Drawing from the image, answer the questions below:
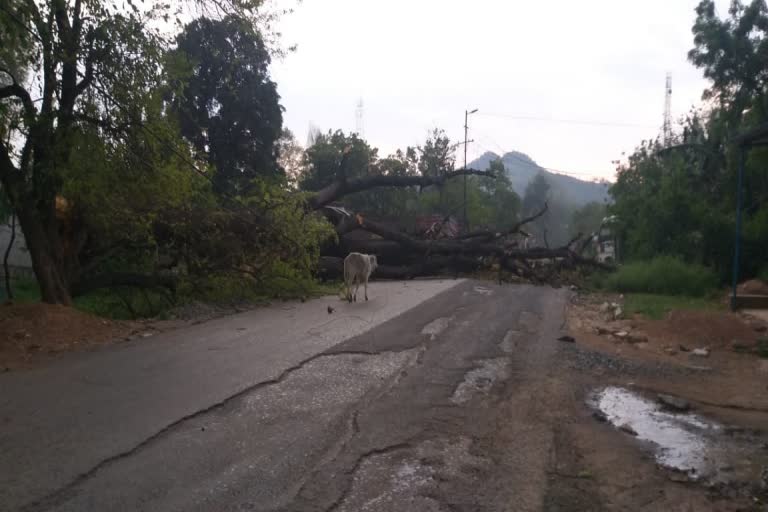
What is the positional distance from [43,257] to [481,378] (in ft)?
24.1

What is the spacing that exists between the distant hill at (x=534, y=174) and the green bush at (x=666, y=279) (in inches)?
1228

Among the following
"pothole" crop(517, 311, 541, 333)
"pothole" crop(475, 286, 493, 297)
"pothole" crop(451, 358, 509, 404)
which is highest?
"pothole" crop(475, 286, 493, 297)

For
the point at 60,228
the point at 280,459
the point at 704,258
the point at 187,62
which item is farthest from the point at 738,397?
the point at 704,258

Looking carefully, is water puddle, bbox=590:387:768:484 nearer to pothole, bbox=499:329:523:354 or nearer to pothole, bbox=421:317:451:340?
pothole, bbox=499:329:523:354

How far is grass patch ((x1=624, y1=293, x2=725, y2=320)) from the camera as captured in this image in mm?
13255

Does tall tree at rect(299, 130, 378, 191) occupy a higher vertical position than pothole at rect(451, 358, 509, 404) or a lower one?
higher

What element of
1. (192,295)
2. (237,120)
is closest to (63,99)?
(192,295)

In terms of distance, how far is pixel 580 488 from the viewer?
12.8 feet

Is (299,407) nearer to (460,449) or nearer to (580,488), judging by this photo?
(460,449)

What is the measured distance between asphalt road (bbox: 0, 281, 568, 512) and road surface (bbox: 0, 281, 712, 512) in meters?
0.02

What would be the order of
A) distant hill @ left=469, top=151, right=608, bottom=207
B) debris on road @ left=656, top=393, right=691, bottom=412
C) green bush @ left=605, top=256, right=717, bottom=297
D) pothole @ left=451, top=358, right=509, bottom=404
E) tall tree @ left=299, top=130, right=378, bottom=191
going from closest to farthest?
debris on road @ left=656, top=393, right=691, bottom=412 → pothole @ left=451, top=358, right=509, bottom=404 → green bush @ left=605, top=256, right=717, bottom=297 → tall tree @ left=299, top=130, right=378, bottom=191 → distant hill @ left=469, top=151, right=608, bottom=207

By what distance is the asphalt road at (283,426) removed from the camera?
11.9 feet

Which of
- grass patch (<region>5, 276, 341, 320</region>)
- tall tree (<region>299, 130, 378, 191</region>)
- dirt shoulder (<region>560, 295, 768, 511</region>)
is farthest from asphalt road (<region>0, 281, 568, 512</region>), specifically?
tall tree (<region>299, 130, 378, 191</region>)

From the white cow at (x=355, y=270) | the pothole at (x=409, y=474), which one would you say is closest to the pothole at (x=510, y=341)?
the pothole at (x=409, y=474)
